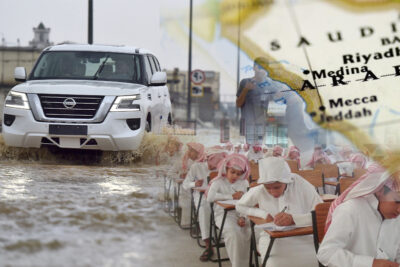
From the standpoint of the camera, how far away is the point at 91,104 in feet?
22.2

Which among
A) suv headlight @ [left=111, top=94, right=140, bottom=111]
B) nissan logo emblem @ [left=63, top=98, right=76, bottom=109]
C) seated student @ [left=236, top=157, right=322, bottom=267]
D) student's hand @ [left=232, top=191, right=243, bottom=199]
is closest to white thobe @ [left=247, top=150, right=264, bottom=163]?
suv headlight @ [left=111, top=94, right=140, bottom=111]

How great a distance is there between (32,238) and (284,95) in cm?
252

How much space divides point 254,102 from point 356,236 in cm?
134

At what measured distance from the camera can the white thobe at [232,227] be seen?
13.5ft

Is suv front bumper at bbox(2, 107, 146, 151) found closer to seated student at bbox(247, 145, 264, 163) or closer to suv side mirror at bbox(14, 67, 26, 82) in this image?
suv side mirror at bbox(14, 67, 26, 82)

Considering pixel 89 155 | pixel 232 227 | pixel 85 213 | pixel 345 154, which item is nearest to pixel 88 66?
pixel 89 155

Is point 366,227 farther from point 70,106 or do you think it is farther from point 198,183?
point 70,106

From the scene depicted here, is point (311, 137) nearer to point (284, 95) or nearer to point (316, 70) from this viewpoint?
point (284, 95)

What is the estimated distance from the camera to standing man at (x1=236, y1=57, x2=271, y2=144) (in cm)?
335

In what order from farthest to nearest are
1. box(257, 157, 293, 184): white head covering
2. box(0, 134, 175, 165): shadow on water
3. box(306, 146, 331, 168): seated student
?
box(0, 134, 175, 165): shadow on water < box(306, 146, 331, 168): seated student < box(257, 157, 293, 184): white head covering

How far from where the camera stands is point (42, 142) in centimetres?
651

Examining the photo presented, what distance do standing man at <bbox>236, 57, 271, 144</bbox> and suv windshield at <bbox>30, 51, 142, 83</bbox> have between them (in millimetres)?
3419

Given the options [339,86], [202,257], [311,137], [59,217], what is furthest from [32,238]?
[339,86]

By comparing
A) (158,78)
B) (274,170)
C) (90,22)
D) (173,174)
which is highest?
(90,22)
